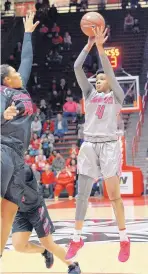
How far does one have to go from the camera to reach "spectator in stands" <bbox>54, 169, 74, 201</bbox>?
17.1 m

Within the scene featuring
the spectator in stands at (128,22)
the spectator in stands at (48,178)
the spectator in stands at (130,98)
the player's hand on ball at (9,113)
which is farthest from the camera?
the spectator in stands at (128,22)

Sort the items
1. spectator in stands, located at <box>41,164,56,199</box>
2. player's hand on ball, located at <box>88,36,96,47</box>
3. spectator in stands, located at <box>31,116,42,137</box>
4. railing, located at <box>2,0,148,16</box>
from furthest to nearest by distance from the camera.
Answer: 1. railing, located at <box>2,0,148,16</box>
2. spectator in stands, located at <box>31,116,42,137</box>
3. spectator in stands, located at <box>41,164,56,199</box>
4. player's hand on ball, located at <box>88,36,96,47</box>

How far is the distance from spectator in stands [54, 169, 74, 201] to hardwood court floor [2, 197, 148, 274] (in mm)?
3771

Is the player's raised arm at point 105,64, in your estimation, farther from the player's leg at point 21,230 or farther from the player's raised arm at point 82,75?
the player's leg at point 21,230

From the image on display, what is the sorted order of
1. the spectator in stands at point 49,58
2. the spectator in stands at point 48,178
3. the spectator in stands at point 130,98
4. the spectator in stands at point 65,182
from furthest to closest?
the spectator in stands at point 49,58 → the spectator in stands at point 130,98 → the spectator in stands at point 48,178 → the spectator in stands at point 65,182

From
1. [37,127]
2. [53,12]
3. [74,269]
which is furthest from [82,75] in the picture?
[53,12]

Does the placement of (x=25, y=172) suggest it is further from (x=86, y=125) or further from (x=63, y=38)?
(x=63, y=38)

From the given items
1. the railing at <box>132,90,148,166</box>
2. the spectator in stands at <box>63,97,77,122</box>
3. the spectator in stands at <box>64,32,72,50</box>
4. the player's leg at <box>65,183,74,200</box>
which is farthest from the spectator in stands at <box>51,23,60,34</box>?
the player's leg at <box>65,183,74,200</box>

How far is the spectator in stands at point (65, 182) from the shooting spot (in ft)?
56.1

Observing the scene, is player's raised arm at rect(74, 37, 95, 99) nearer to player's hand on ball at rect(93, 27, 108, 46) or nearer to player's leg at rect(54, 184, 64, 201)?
player's hand on ball at rect(93, 27, 108, 46)

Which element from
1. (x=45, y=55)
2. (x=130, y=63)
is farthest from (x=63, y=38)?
(x=130, y=63)

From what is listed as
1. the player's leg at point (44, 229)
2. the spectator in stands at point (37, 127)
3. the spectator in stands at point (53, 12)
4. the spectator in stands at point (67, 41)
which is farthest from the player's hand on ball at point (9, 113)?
the spectator in stands at point (53, 12)

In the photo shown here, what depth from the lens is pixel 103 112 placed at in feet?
19.2

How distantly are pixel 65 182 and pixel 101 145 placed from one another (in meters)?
11.3
